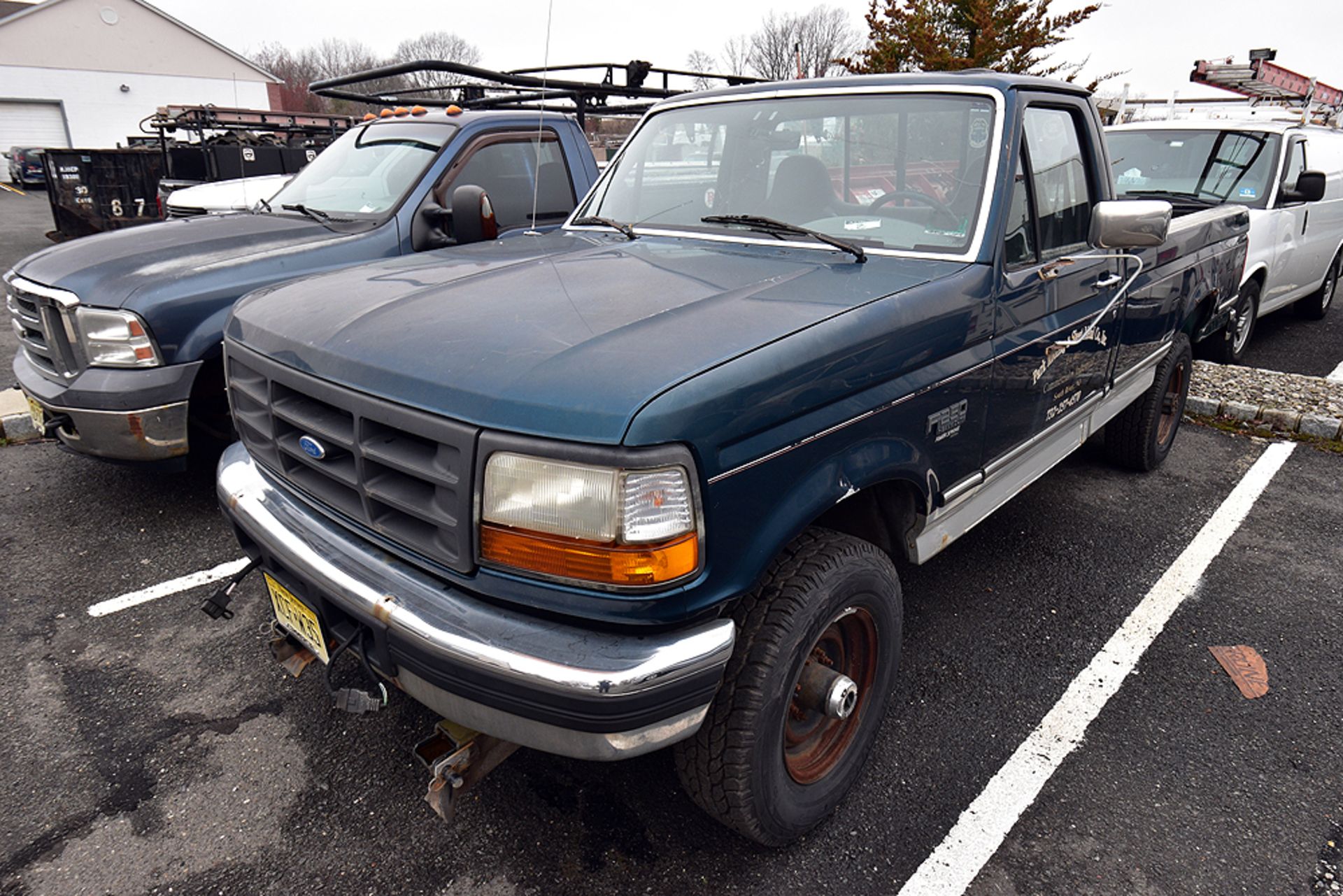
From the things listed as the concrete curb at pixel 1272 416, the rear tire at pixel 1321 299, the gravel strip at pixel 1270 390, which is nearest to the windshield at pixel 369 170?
the concrete curb at pixel 1272 416

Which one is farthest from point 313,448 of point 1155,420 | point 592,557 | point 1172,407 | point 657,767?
point 1172,407

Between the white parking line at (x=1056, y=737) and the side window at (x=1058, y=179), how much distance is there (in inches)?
62.3

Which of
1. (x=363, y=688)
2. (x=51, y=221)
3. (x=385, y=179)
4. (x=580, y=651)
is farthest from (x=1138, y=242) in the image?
(x=51, y=221)

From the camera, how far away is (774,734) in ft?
6.70

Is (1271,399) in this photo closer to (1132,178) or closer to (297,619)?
(1132,178)

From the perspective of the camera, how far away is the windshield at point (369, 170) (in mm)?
4863

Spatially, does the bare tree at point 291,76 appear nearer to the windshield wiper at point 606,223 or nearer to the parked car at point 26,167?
the parked car at point 26,167

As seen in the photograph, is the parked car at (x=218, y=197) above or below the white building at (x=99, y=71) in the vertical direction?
below

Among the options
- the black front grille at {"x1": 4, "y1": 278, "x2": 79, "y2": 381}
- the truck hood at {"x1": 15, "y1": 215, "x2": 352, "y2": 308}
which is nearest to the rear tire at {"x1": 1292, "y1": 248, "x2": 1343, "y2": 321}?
the truck hood at {"x1": 15, "y1": 215, "x2": 352, "y2": 308}

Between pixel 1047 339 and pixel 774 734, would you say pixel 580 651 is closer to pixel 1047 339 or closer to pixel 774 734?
pixel 774 734

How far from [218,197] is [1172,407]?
8171 mm

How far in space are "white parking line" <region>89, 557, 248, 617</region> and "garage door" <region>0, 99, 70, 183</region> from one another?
3661 cm

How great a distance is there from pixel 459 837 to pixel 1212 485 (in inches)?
180

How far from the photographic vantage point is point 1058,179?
3.17 metres
